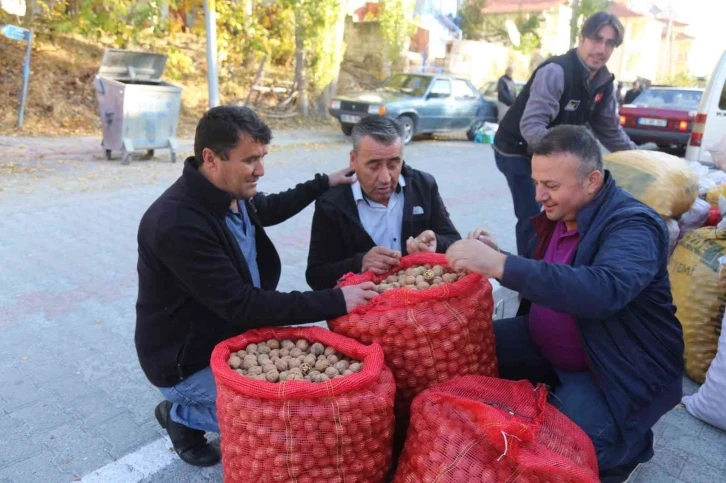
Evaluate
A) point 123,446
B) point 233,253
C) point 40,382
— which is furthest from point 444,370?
point 40,382

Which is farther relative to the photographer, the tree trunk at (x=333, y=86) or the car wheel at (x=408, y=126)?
the tree trunk at (x=333, y=86)

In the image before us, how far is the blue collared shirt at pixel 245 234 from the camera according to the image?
270 centimetres

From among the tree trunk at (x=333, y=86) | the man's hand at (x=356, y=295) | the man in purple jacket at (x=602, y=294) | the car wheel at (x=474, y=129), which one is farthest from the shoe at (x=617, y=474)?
the tree trunk at (x=333, y=86)

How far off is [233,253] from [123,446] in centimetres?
119

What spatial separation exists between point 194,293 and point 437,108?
12983 millimetres

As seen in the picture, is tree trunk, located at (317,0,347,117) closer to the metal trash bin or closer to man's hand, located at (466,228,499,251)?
the metal trash bin

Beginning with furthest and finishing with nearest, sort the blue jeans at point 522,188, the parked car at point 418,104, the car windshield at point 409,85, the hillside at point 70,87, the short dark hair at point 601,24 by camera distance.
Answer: the car windshield at point 409,85, the parked car at point 418,104, the hillside at point 70,87, the blue jeans at point 522,188, the short dark hair at point 601,24

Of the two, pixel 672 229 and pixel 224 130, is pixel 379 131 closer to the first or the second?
pixel 224 130

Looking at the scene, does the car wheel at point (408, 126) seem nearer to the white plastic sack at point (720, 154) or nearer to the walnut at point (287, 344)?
the white plastic sack at point (720, 154)

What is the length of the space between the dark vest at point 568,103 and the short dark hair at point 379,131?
1484 millimetres

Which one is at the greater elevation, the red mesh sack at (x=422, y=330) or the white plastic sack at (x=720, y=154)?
the white plastic sack at (x=720, y=154)

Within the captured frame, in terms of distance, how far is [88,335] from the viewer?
158 inches

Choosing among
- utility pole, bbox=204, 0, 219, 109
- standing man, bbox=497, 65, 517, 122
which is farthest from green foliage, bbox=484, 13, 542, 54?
utility pole, bbox=204, 0, 219, 109

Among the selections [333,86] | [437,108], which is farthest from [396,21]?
[437,108]
